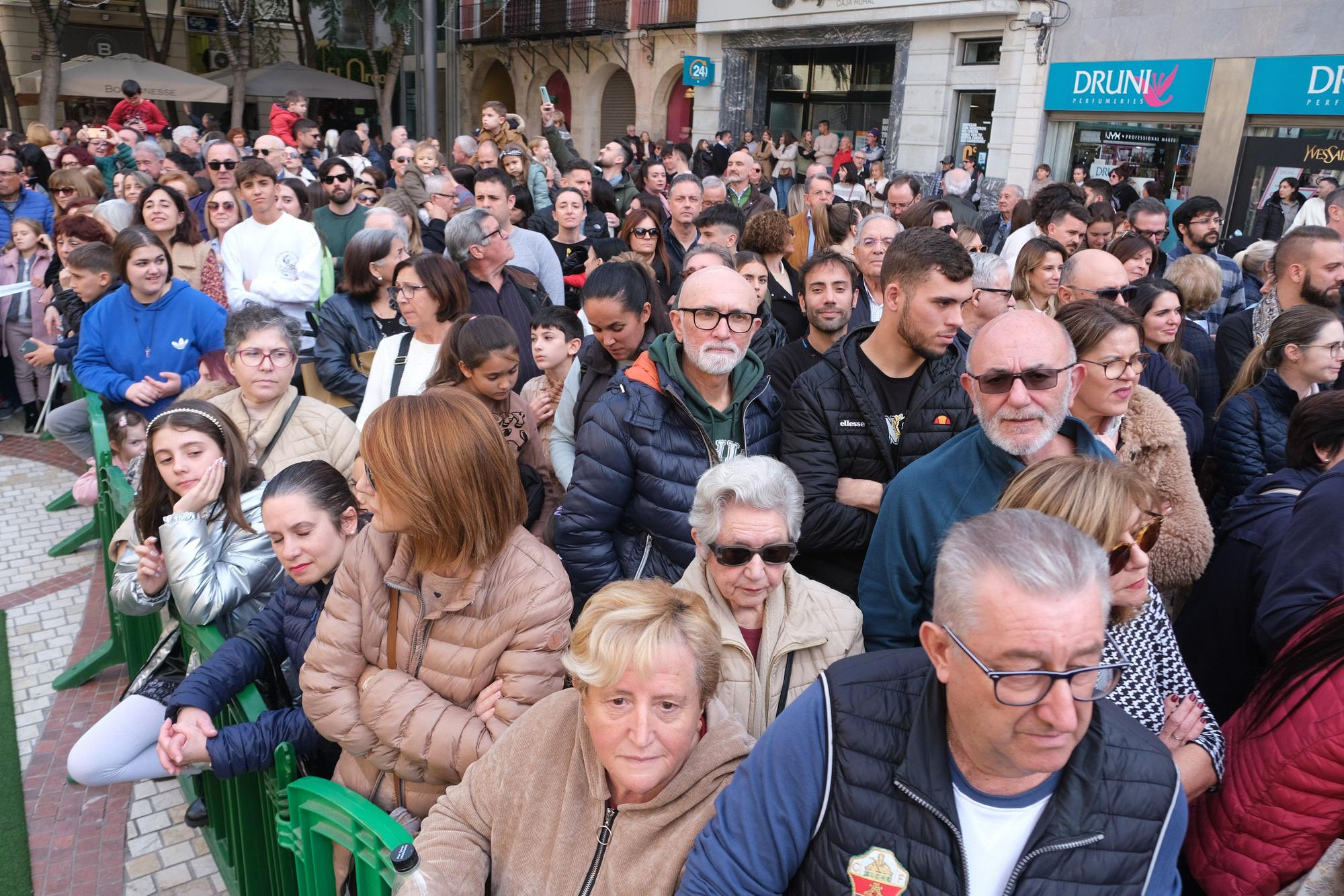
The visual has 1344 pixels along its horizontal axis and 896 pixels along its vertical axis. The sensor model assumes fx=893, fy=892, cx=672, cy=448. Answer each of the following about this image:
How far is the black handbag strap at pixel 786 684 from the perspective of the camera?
2383 mm

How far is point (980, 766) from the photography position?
1.62 metres

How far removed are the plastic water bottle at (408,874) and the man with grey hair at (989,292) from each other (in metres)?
3.35

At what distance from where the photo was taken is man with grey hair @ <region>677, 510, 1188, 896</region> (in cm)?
152

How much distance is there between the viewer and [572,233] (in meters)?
6.92

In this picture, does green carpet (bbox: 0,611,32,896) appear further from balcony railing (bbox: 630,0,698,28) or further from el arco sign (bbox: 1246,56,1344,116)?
balcony railing (bbox: 630,0,698,28)

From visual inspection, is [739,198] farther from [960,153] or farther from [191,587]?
[960,153]

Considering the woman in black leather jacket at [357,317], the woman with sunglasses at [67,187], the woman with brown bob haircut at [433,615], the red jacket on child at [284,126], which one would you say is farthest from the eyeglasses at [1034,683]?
the red jacket on child at [284,126]

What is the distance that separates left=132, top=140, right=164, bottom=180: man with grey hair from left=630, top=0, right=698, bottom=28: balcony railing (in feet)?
55.7

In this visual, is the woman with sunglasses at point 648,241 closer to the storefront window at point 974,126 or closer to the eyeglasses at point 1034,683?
the eyeglasses at point 1034,683

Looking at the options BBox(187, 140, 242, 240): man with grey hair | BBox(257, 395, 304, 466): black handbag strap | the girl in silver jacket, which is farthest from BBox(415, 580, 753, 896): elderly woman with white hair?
BBox(187, 140, 242, 240): man with grey hair

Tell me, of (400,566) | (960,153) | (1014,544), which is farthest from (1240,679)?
(960,153)

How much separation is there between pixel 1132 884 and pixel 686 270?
360 centimetres

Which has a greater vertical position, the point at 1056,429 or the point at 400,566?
the point at 1056,429

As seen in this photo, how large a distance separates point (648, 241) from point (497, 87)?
35.0m
